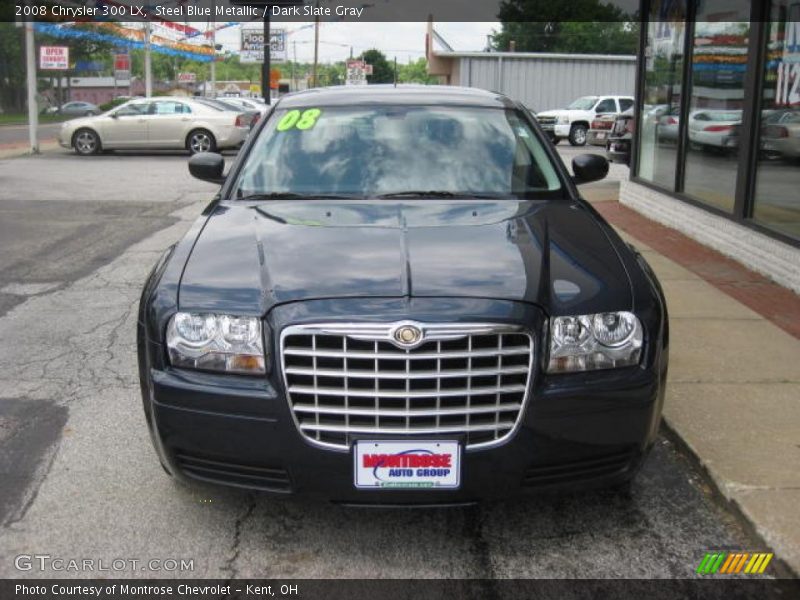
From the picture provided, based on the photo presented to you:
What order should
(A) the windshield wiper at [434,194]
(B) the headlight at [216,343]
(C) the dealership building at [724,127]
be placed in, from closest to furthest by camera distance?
(B) the headlight at [216,343] → (A) the windshield wiper at [434,194] → (C) the dealership building at [724,127]

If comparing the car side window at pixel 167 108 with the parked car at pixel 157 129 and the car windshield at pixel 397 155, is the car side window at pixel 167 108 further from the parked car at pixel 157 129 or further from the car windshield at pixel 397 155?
the car windshield at pixel 397 155

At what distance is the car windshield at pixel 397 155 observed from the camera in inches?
173

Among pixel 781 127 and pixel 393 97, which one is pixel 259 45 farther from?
pixel 393 97

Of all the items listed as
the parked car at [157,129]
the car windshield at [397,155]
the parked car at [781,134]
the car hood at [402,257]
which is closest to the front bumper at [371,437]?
the car hood at [402,257]

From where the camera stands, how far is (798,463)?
3865 mm

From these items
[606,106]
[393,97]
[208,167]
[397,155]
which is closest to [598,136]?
[606,106]

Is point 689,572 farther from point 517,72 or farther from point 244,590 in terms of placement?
point 517,72

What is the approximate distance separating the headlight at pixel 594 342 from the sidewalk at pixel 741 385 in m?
0.86

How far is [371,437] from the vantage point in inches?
118

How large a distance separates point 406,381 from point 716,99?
751 cm

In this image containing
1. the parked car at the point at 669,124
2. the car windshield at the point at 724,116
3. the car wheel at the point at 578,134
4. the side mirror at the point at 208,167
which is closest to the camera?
the side mirror at the point at 208,167

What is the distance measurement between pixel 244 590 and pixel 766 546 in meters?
1.88

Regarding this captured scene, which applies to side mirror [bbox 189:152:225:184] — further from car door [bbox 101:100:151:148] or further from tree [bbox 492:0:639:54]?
tree [bbox 492:0:639:54]

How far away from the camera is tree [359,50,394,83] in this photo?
→ 259 ft
